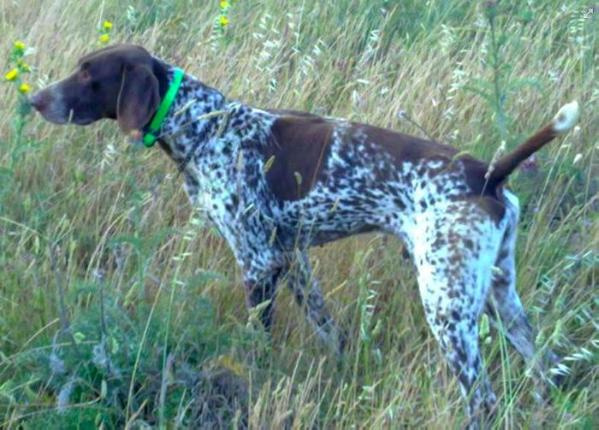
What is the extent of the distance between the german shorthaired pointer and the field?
0.12m

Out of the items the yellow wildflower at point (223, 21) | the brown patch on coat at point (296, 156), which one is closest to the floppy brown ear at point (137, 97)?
the brown patch on coat at point (296, 156)

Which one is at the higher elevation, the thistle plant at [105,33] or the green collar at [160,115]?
the thistle plant at [105,33]

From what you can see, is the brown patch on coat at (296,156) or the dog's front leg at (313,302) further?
the brown patch on coat at (296,156)

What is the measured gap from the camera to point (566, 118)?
3.64 m

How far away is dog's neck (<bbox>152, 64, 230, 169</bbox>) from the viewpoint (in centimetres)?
421

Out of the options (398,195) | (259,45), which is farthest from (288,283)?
(259,45)

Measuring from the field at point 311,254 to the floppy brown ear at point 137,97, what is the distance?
0.27m

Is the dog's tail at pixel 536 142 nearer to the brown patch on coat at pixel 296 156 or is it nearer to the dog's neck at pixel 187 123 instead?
the brown patch on coat at pixel 296 156

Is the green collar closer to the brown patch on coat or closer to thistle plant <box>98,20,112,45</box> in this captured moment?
the brown patch on coat

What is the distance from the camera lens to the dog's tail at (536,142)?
3.62 m

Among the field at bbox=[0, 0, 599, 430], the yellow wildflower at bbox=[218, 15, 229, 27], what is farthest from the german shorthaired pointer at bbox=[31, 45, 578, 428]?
the yellow wildflower at bbox=[218, 15, 229, 27]

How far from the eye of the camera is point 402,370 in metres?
3.76

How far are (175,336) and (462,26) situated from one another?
10.8 ft

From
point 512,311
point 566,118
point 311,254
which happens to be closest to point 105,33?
point 311,254
